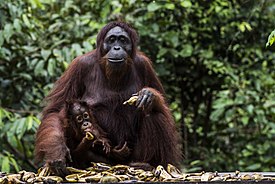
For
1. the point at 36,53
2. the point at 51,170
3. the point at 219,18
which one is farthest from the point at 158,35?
the point at 51,170

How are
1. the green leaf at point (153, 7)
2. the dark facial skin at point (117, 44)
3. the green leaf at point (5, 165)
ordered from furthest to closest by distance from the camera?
the green leaf at point (153, 7), the green leaf at point (5, 165), the dark facial skin at point (117, 44)

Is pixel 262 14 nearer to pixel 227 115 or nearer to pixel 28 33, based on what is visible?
pixel 227 115

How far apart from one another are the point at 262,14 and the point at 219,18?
42cm

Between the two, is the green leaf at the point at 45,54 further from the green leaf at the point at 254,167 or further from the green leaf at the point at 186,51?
the green leaf at the point at 254,167

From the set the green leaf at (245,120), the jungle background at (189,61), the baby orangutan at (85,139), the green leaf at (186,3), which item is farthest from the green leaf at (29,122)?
the green leaf at (245,120)

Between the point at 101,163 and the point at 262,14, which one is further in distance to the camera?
the point at 262,14

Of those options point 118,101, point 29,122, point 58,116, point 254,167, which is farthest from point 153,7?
point 58,116

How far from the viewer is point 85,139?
13.7ft

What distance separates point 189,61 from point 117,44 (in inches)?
116

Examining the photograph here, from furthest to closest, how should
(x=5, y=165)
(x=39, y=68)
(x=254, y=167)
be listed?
(x=254, y=167) < (x=39, y=68) < (x=5, y=165)

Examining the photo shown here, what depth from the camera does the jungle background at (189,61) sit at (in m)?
6.48

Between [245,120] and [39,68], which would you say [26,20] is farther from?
[245,120]

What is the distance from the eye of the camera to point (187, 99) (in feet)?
25.2

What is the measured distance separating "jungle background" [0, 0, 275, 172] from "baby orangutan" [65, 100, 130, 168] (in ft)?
6.17
